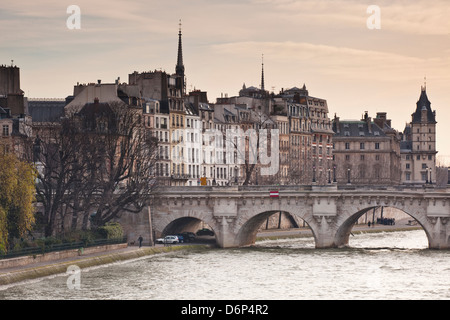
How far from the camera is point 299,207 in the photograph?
111 metres

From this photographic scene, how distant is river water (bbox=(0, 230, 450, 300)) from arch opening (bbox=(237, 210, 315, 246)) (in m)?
2.47

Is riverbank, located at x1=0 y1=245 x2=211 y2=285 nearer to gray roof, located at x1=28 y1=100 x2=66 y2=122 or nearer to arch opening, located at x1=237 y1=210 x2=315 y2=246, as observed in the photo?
arch opening, located at x1=237 y1=210 x2=315 y2=246

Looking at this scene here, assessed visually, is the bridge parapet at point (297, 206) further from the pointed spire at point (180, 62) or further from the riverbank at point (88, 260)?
the pointed spire at point (180, 62)

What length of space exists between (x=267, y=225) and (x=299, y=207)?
28138 mm

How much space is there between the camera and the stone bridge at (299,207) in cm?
10650

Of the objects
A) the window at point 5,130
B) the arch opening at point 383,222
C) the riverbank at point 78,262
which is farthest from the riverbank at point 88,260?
the arch opening at point 383,222

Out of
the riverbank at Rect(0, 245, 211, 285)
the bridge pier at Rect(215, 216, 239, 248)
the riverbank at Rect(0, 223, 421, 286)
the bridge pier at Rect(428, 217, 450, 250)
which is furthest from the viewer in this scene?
the bridge pier at Rect(215, 216, 239, 248)

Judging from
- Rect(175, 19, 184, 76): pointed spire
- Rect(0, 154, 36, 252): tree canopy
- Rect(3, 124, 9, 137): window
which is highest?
Rect(175, 19, 184, 76): pointed spire

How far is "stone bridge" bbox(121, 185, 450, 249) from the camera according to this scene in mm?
106500

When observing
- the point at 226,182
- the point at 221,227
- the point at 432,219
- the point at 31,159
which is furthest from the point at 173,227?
the point at 226,182

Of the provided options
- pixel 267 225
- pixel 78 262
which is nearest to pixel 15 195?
pixel 78 262

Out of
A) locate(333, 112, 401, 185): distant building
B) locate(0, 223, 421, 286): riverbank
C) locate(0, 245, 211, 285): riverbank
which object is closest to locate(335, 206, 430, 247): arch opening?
locate(333, 112, 401, 185): distant building

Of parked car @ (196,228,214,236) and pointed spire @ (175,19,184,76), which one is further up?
pointed spire @ (175,19,184,76)

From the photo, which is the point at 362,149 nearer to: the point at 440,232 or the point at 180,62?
the point at 180,62
